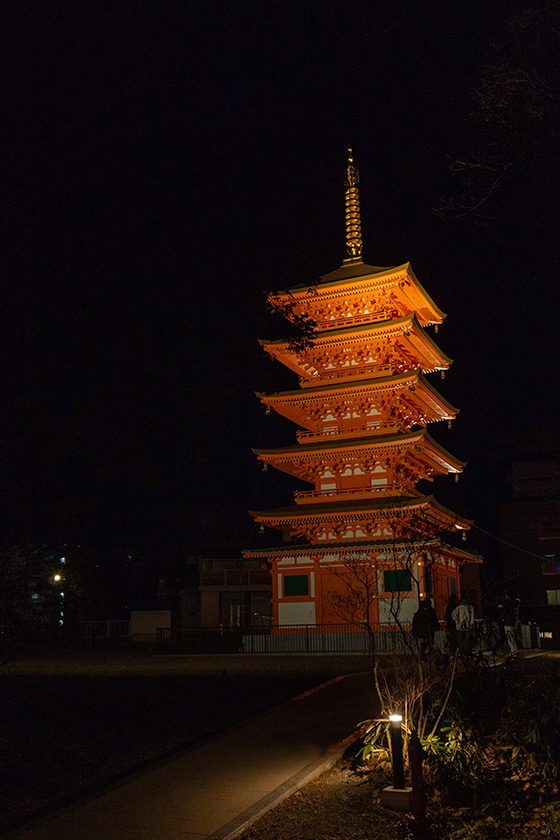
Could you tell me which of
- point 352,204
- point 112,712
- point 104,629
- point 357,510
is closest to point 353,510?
point 357,510

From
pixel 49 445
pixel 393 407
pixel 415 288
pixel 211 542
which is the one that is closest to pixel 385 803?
pixel 49 445

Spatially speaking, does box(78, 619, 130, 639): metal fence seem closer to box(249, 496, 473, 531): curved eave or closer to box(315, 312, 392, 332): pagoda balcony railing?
box(249, 496, 473, 531): curved eave

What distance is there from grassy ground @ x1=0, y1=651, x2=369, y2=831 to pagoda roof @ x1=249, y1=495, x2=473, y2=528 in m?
6.08

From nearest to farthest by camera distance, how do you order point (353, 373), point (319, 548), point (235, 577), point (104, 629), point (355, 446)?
point (319, 548) → point (355, 446) → point (353, 373) → point (104, 629) → point (235, 577)

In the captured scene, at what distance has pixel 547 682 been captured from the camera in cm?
891

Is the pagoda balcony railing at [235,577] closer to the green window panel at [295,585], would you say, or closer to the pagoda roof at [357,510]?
the pagoda roof at [357,510]

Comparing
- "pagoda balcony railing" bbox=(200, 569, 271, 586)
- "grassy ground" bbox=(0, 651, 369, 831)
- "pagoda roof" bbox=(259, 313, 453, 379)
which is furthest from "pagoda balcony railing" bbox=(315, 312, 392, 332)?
"pagoda balcony railing" bbox=(200, 569, 271, 586)

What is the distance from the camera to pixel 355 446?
31.2 metres

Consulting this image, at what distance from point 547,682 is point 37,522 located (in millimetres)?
7287

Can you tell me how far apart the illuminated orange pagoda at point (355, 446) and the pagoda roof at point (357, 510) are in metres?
0.05

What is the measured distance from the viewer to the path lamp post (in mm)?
6773

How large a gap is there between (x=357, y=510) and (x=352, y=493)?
1.89 metres

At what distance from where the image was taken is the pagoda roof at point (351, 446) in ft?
101

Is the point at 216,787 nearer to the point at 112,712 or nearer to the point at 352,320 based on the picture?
the point at 112,712
